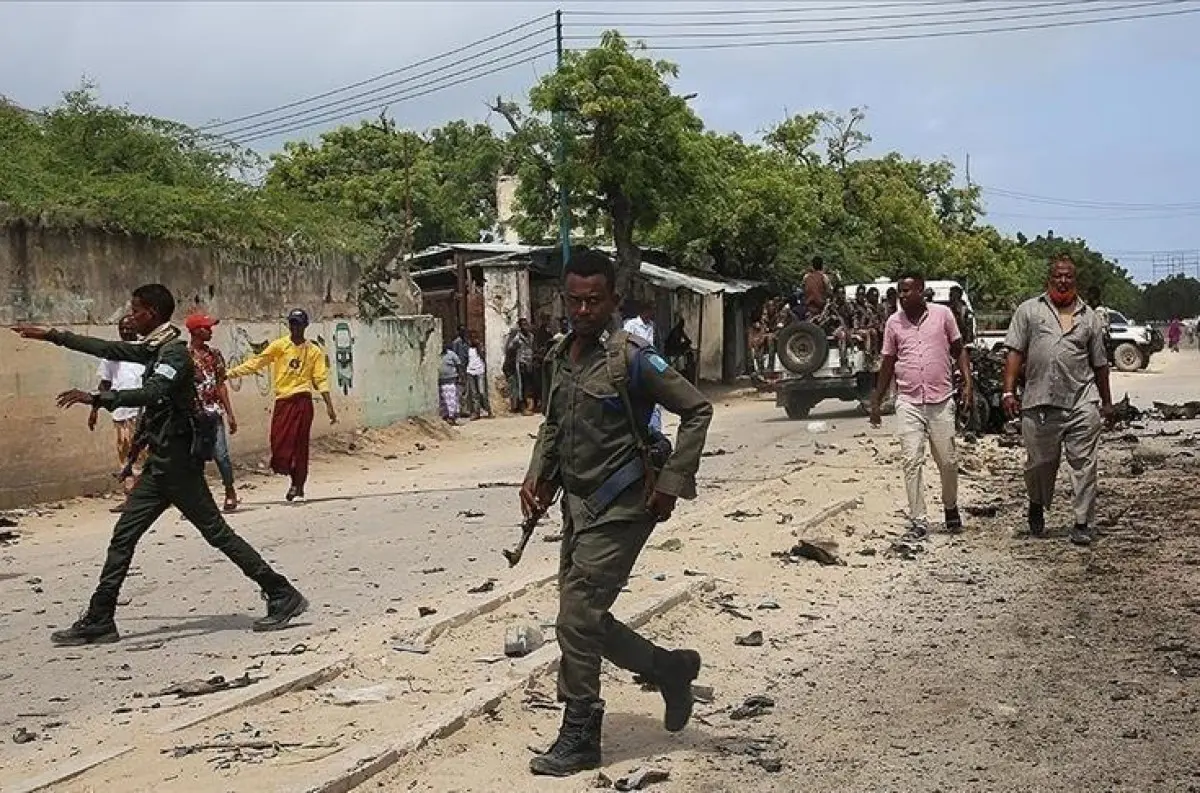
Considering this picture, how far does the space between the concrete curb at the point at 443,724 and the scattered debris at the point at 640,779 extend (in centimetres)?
77

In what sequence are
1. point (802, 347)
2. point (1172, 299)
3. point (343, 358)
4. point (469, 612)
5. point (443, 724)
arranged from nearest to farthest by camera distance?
1. point (443, 724)
2. point (469, 612)
3. point (343, 358)
4. point (802, 347)
5. point (1172, 299)

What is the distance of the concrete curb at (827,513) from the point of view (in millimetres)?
10656

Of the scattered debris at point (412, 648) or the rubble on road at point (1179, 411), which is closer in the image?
the scattered debris at point (412, 648)

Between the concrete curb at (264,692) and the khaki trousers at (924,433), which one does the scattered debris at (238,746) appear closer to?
the concrete curb at (264,692)

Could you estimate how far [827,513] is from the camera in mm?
11234

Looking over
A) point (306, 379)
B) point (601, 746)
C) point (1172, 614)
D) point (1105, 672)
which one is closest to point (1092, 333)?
point (1172, 614)

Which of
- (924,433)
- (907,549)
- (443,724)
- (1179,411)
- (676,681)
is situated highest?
(924,433)

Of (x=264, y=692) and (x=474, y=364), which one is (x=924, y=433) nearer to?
(x=264, y=692)

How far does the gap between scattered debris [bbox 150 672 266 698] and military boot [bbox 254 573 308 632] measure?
54.2 inches

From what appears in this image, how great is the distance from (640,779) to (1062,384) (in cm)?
581

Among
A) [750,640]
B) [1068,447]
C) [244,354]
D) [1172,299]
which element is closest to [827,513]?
[1068,447]

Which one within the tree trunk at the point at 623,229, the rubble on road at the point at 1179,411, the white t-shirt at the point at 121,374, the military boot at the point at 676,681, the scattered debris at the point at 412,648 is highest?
the tree trunk at the point at 623,229

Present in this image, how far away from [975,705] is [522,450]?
1514cm

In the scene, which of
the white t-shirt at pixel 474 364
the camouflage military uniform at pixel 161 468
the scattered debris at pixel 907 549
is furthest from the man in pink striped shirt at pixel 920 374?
the white t-shirt at pixel 474 364
